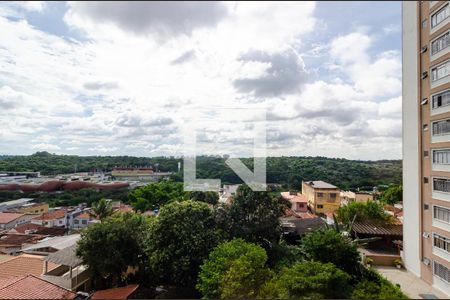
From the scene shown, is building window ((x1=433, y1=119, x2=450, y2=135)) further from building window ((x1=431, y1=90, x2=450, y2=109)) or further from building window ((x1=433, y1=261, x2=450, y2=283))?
building window ((x1=433, y1=261, x2=450, y2=283))

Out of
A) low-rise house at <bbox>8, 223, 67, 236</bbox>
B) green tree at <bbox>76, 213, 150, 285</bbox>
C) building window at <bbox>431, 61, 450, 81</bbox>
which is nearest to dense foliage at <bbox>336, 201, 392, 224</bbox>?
building window at <bbox>431, 61, 450, 81</bbox>

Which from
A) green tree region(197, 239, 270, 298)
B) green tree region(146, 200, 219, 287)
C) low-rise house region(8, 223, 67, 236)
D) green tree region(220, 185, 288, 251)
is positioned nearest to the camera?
green tree region(197, 239, 270, 298)

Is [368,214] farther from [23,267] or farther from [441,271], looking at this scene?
[23,267]

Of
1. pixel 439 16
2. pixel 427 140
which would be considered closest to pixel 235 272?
pixel 427 140

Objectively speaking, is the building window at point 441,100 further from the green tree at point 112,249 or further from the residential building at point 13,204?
the residential building at point 13,204

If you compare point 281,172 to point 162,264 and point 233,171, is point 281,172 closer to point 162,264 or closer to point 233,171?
point 233,171

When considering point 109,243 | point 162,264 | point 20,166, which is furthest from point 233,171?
point 20,166
